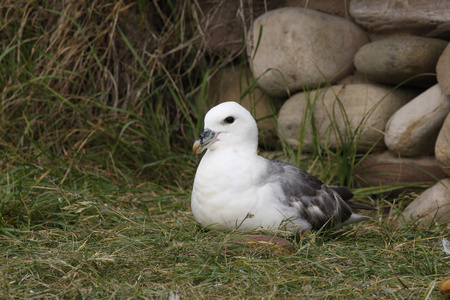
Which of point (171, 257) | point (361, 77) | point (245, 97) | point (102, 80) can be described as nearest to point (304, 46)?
point (361, 77)

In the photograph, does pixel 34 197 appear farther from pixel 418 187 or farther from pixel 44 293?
pixel 418 187

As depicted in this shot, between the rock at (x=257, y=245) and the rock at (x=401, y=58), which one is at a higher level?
the rock at (x=401, y=58)

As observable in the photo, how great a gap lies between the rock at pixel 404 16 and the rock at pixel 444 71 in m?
0.26

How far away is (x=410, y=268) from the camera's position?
8.11 ft

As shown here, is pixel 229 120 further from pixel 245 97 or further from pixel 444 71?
pixel 245 97

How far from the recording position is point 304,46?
159 inches

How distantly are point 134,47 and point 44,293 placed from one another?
105 inches

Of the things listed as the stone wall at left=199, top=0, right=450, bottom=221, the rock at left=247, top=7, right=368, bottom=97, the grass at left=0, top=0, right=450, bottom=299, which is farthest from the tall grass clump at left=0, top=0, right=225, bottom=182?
the rock at left=247, top=7, right=368, bottom=97

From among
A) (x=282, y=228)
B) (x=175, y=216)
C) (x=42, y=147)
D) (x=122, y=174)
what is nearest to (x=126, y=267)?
(x=282, y=228)

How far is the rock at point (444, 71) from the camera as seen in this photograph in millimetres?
3482

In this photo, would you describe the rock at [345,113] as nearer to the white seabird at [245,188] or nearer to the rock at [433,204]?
the rock at [433,204]

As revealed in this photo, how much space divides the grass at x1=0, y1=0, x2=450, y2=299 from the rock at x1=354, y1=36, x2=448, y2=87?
1.88 ft

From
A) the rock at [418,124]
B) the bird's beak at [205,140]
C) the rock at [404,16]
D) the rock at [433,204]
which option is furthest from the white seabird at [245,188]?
the rock at [404,16]

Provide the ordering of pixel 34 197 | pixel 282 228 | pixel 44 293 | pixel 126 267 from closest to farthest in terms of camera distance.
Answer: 1. pixel 44 293
2. pixel 126 267
3. pixel 282 228
4. pixel 34 197
